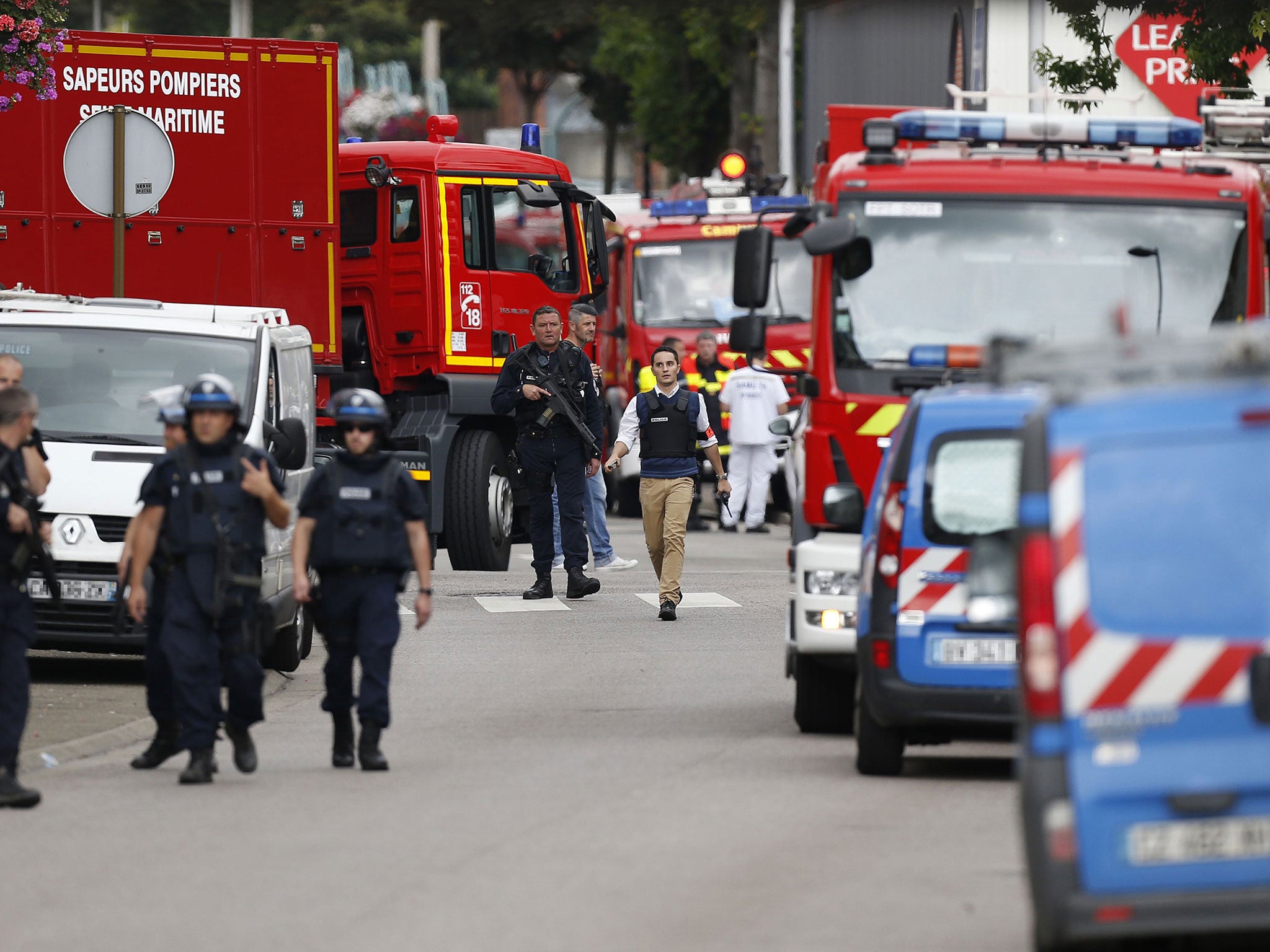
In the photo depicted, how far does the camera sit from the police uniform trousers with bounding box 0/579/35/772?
9977mm

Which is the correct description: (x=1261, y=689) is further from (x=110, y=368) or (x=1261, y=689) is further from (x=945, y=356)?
(x=110, y=368)

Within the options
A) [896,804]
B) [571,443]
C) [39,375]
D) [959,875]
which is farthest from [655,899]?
[571,443]

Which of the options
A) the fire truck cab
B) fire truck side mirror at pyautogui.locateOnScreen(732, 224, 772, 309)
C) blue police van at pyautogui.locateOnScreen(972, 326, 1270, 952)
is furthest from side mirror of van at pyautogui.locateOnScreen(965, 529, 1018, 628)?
the fire truck cab

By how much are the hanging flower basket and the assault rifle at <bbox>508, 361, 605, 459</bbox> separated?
451 centimetres

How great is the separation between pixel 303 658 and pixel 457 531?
4196 mm

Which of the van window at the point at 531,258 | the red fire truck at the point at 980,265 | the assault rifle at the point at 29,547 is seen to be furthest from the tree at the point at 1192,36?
the assault rifle at the point at 29,547

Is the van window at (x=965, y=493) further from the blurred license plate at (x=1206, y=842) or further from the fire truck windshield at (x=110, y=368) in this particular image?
the fire truck windshield at (x=110, y=368)

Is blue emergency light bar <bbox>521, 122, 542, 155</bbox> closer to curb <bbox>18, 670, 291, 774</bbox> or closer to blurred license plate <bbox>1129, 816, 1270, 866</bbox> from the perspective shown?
curb <bbox>18, 670, 291, 774</bbox>

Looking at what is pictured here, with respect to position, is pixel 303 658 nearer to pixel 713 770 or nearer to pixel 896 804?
pixel 713 770

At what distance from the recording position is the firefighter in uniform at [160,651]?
10977 mm

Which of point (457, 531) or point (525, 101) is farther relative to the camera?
point (525, 101)

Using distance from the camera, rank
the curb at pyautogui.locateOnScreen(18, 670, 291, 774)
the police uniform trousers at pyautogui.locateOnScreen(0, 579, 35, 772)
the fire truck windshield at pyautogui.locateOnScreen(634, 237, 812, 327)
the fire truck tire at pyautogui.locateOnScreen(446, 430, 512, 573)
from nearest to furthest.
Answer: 1. the police uniform trousers at pyautogui.locateOnScreen(0, 579, 35, 772)
2. the curb at pyautogui.locateOnScreen(18, 670, 291, 774)
3. the fire truck tire at pyautogui.locateOnScreen(446, 430, 512, 573)
4. the fire truck windshield at pyautogui.locateOnScreen(634, 237, 812, 327)

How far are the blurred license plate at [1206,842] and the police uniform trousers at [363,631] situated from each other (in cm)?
531

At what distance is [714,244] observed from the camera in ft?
91.7
